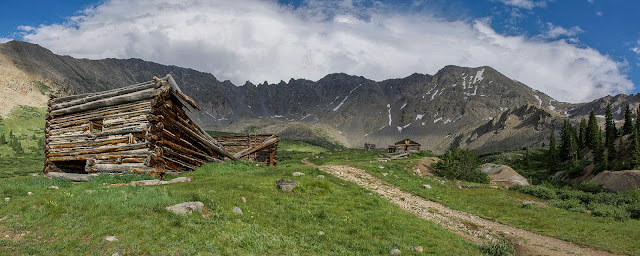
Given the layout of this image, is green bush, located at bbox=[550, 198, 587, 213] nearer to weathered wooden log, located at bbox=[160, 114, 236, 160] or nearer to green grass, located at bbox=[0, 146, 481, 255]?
green grass, located at bbox=[0, 146, 481, 255]

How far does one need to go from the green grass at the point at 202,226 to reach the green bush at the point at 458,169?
82.7 ft

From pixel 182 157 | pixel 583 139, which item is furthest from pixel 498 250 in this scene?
pixel 583 139

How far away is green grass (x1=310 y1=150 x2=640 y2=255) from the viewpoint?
50.6ft

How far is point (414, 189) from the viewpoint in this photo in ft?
87.5

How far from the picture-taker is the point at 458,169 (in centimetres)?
3756

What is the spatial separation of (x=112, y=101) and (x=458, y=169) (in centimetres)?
3409

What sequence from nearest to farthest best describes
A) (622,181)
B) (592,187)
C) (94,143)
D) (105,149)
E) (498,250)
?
1. (498,250)
2. (105,149)
3. (94,143)
4. (622,181)
5. (592,187)

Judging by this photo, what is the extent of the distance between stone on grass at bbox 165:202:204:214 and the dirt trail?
11.1 meters

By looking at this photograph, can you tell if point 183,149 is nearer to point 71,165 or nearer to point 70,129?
point 70,129

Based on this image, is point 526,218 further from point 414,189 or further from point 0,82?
point 0,82

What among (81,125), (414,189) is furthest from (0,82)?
(414,189)

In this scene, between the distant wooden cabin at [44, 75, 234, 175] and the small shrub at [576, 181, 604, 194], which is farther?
the small shrub at [576, 181, 604, 194]

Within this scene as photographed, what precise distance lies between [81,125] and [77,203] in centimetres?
1255

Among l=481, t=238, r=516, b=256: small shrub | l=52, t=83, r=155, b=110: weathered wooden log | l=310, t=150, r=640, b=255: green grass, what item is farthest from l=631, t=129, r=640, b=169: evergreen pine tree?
l=52, t=83, r=155, b=110: weathered wooden log
